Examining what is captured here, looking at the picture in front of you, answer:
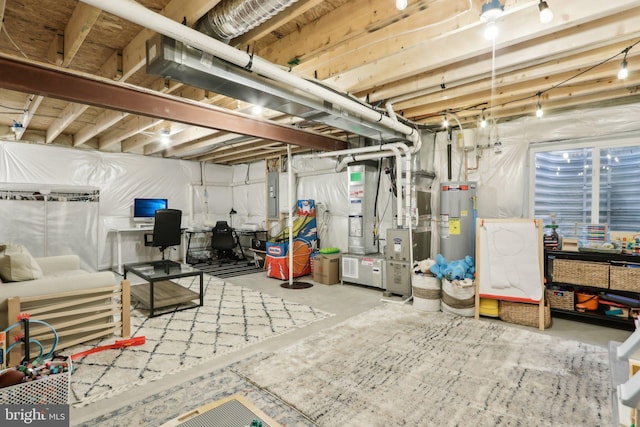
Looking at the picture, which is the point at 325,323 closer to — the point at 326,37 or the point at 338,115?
the point at 338,115

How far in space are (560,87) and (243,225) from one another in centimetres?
691

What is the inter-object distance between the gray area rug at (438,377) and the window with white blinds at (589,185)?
1987mm

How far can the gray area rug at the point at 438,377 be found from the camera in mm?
1991

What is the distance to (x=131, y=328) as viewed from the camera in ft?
11.4

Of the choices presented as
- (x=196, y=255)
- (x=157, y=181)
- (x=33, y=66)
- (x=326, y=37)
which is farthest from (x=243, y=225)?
(x=326, y=37)

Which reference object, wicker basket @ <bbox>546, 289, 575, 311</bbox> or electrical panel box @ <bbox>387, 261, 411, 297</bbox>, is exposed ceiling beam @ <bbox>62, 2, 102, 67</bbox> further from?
wicker basket @ <bbox>546, 289, 575, 311</bbox>

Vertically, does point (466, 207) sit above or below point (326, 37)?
below

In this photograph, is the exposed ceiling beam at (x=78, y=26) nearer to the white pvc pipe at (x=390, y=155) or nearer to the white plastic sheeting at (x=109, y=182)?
the white pvc pipe at (x=390, y=155)

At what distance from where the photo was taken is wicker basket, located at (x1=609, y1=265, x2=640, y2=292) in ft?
10.7

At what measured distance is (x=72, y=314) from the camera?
288 cm

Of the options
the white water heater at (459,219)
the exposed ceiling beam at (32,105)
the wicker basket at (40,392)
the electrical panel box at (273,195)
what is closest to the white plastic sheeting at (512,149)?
the white water heater at (459,219)

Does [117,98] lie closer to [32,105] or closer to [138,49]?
[138,49]

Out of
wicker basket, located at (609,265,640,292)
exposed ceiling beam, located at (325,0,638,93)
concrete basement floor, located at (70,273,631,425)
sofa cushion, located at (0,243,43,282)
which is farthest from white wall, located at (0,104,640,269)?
sofa cushion, located at (0,243,43,282)

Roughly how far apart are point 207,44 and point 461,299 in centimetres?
363
